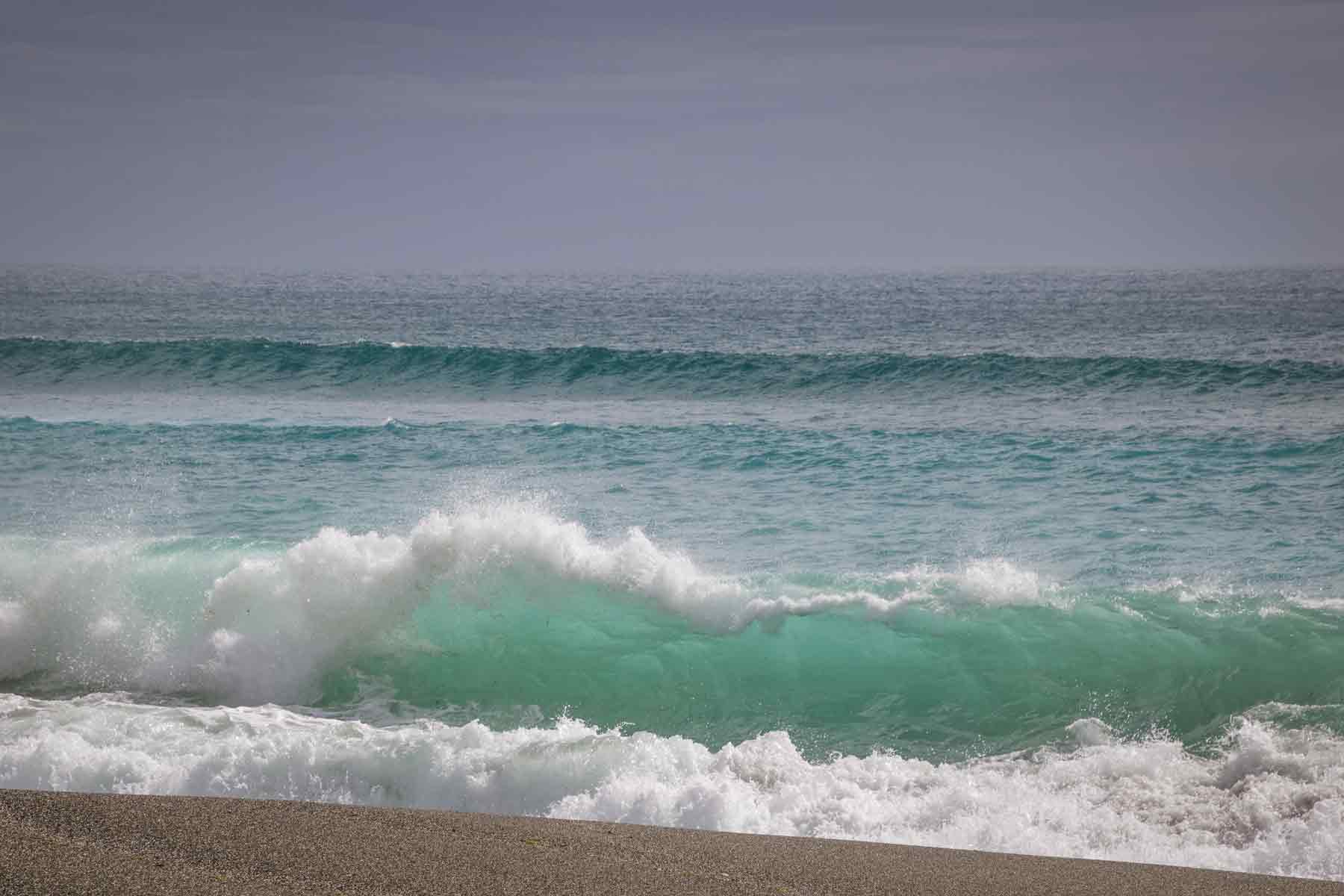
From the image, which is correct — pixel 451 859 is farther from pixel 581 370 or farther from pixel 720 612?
pixel 581 370

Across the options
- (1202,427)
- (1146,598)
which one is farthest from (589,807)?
(1202,427)

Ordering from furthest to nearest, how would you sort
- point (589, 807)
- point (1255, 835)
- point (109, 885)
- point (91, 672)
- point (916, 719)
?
point (91, 672), point (916, 719), point (589, 807), point (1255, 835), point (109, 885)

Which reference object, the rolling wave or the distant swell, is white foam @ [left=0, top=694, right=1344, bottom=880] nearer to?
the rolling wave

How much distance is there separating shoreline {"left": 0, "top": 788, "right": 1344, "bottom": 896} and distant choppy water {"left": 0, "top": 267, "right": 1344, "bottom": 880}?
968mm

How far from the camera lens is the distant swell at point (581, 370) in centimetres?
2186

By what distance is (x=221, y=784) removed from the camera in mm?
6461

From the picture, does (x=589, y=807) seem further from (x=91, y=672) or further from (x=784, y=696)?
(x=91, y=672)

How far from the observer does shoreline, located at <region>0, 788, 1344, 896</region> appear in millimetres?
4070

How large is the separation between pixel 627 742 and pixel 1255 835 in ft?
11.3

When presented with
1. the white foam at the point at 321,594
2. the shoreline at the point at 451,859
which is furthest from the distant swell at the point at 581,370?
the shoreline at the point at 451,859

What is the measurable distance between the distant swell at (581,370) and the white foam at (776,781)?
15.2 meters

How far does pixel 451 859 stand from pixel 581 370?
20364mm

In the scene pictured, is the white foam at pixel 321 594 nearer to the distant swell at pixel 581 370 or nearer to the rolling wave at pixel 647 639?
the rolling wave at pixel 647 639

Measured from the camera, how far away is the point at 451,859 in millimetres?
4414
